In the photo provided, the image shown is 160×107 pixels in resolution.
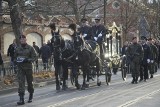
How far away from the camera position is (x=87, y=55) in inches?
720

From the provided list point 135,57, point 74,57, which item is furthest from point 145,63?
point 74,57

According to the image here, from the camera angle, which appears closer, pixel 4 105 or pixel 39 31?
pixel 4 105

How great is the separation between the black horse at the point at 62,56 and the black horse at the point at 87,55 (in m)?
0.28

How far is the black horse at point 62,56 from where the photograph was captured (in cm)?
1742

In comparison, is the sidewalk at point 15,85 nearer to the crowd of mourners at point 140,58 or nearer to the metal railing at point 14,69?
the metal railing at point 14,69

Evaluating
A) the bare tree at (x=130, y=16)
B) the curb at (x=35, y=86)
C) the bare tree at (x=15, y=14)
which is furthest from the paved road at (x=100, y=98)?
the bare tree at (x=130, y=16)

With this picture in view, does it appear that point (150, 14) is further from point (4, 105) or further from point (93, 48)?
point (4, 105)

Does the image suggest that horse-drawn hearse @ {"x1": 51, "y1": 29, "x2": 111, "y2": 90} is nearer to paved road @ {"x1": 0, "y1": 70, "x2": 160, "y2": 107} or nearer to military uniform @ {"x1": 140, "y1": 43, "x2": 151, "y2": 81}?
paved road @ {"x1": 0, "y1": 70, "x2": 160, "y2": 107}

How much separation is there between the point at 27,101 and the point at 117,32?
11.2 meters

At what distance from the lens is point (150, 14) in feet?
172

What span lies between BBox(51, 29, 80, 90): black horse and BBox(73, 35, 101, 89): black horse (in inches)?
10.9

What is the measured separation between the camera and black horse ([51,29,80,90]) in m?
17.4

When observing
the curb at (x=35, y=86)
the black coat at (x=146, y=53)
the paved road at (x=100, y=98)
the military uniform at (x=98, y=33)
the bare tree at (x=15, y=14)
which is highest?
the bare tree at (x=15, y=14)

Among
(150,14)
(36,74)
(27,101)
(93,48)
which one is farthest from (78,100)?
(150,14)
